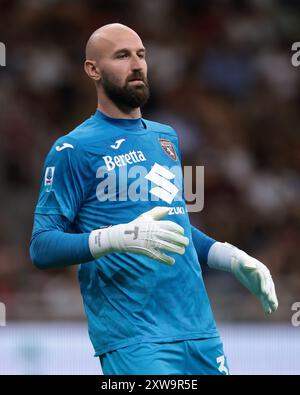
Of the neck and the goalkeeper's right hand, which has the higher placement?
the neck

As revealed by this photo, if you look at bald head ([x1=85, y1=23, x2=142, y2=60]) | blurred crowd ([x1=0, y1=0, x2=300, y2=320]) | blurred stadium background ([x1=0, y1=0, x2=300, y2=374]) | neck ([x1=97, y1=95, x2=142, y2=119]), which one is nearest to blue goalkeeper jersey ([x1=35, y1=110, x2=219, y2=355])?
neck ([x1=97, y1=95, x2=142, y2=119])

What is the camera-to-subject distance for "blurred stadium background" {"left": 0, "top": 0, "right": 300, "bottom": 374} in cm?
952

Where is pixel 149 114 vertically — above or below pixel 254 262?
above

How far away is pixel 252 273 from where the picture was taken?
5238 millimetres

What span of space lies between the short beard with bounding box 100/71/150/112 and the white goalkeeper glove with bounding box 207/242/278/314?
34.6 inches

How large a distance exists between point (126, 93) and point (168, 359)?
4.31 ft

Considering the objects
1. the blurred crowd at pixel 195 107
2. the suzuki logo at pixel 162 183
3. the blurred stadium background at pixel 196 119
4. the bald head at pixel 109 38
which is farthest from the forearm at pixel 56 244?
the blurred crowd at pixel 195 107

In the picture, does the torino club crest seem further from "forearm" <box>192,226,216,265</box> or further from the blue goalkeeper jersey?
"forearm" <box>192,226,216,265</box>

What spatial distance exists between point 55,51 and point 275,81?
102 inches

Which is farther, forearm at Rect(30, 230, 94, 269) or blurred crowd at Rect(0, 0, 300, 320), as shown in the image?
blurred crowd at Rect(0, 0, 300, 320)

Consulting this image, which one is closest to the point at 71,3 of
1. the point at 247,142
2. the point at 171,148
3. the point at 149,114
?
the point at 149,114

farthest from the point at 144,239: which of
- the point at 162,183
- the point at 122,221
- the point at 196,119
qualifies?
→ the point at 196,119

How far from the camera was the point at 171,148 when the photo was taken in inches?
212

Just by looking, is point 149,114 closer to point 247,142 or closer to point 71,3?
point 247,142
